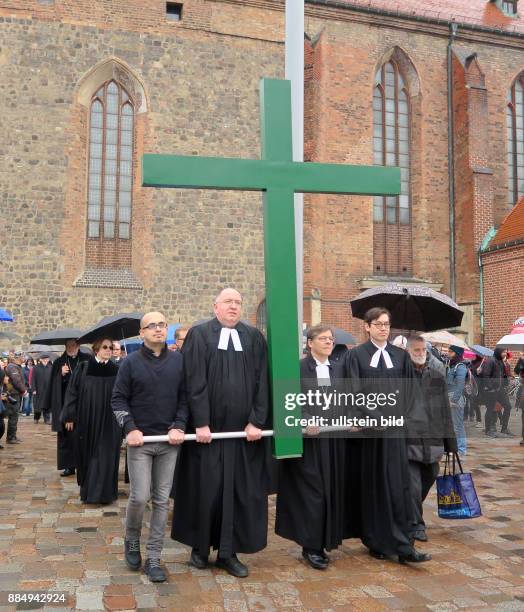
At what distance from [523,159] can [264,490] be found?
902 inches

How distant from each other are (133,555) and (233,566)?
668 millimetres

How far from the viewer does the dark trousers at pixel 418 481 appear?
507 cm

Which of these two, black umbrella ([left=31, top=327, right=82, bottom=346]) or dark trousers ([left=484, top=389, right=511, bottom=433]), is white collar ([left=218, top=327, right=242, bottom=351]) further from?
dark trousers ([left=484, top=389, right=511, bottom=433])

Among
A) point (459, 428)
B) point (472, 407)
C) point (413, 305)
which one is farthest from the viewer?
point (472, 407)

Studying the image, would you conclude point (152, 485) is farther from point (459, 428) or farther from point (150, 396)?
point (459, 428)

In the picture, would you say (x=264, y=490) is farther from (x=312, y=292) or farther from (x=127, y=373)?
(x=312, y=292)

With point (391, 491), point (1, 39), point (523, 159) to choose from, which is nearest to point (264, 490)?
point (391, 491)

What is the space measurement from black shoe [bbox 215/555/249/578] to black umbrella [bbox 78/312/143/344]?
3.75m

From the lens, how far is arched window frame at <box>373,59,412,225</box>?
22.7 metres

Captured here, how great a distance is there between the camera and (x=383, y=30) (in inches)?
875

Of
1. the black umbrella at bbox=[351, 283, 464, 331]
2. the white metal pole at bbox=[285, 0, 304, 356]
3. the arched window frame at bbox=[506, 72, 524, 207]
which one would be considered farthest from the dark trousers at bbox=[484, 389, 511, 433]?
the arched window frame at bbox=[506, 72, 524, 207]

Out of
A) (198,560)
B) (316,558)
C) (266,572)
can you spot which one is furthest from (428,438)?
(198,560)

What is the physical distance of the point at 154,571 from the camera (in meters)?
4.12

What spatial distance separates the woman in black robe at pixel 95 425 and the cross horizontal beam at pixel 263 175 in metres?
3.15
